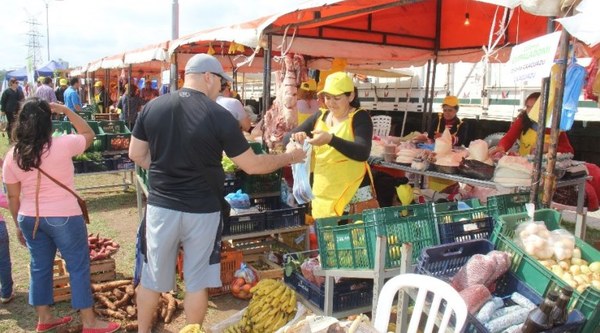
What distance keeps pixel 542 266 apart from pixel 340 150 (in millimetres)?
1457

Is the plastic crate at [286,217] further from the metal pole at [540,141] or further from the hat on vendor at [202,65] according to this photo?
the metal pole at [540,141]

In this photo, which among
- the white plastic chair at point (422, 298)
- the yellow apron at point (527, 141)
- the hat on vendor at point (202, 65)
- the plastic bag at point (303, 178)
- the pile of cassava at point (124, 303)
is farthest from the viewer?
the yellow apron at point (527, 141)

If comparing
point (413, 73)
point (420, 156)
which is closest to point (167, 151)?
point (420, 156)

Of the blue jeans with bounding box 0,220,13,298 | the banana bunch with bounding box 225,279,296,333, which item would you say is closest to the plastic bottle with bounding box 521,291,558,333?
the banana bunch with bounding box 225,279,296,333

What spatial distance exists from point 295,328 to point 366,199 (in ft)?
7.05

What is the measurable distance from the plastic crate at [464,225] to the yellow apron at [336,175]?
2.56ft

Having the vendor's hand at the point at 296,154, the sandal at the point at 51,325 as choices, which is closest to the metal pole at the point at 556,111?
the vendor's hand at the point at 296,154

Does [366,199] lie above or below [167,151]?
below

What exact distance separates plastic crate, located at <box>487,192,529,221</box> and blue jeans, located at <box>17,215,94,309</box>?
2.91 meters

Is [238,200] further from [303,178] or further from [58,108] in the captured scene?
[58,108]

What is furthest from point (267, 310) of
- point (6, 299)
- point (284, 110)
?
point (284, 110)

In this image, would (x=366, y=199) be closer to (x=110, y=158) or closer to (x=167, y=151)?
→ (x=167, y=151)

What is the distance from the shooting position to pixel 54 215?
3.36 meters

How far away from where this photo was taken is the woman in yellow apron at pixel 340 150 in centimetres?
336
